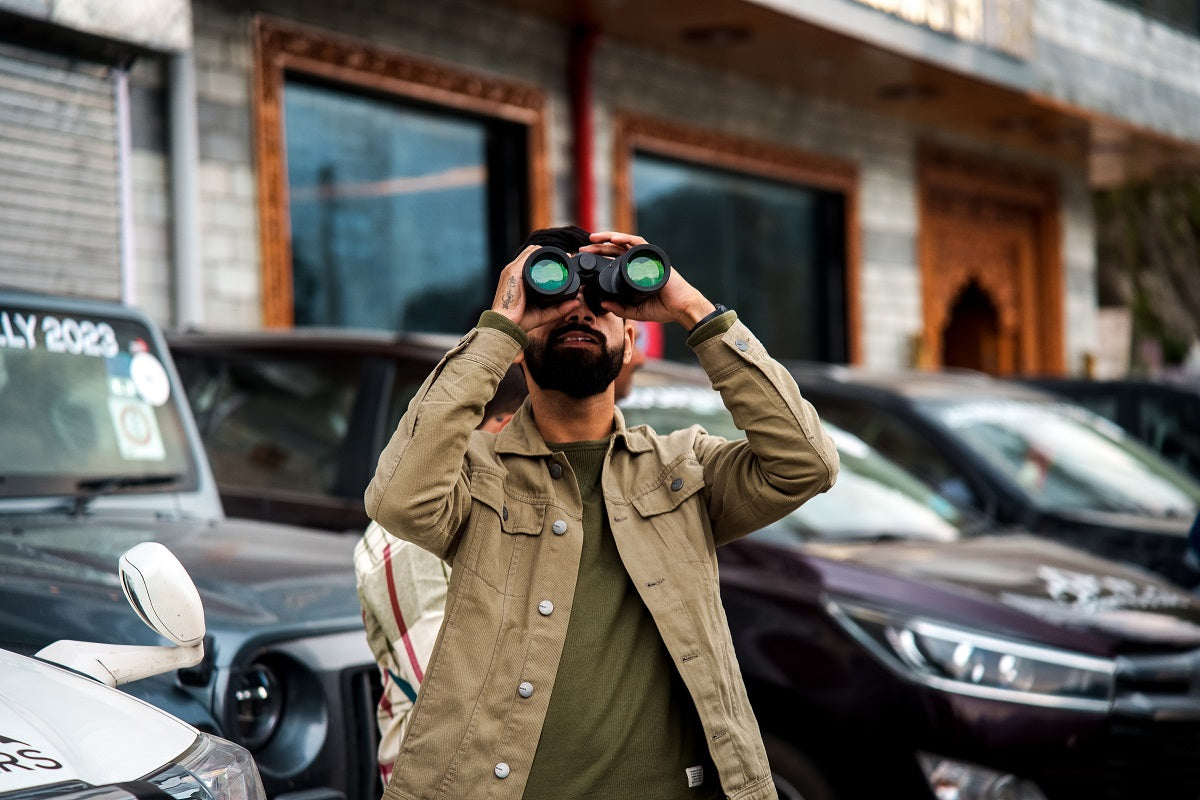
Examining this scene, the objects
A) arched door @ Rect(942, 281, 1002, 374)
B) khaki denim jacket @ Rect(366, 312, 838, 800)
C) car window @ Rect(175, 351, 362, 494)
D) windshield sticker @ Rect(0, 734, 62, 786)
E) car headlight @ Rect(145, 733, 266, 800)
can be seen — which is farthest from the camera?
arched door @ Rect(942, 281, 1002, 374)

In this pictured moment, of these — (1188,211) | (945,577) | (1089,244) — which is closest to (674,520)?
(945,577)

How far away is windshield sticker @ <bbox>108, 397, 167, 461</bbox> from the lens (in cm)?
437

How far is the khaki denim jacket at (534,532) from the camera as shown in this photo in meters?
2.36

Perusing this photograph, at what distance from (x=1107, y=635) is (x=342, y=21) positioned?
6.34 meters

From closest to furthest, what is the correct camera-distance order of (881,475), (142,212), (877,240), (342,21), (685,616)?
(685,616)
(881,475)
(142,212)
(342,21)
(877,240)

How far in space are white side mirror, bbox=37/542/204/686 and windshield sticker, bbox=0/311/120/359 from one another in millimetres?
1971

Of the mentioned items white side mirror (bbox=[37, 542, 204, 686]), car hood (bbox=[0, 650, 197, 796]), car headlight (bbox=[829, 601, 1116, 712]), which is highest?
white side mirror (bbox=[37, 542, 204, 686])

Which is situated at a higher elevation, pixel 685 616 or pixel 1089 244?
pixel 1089 244

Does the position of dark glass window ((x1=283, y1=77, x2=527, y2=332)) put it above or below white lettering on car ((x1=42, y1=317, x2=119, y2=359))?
above

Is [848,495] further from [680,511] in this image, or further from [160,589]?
[160,589]

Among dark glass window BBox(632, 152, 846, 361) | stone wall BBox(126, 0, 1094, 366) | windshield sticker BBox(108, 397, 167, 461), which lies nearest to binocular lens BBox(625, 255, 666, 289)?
windshield sticker BBox(108, 397, 167, 461)

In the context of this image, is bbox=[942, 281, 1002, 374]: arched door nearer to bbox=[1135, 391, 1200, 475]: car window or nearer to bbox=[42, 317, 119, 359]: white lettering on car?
bbox=[1135, 391, 1200, 475]: car window

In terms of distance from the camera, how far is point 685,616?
245cm

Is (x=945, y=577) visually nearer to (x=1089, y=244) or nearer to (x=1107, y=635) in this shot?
(x=1107, y=635)
